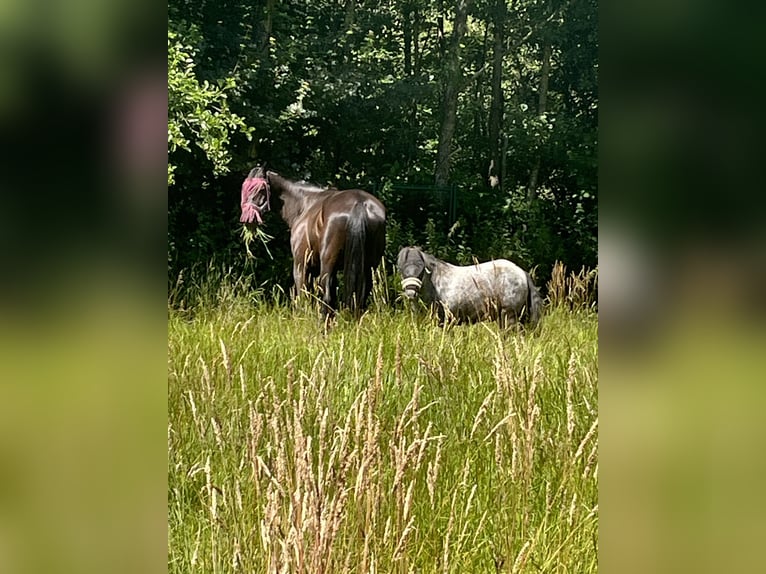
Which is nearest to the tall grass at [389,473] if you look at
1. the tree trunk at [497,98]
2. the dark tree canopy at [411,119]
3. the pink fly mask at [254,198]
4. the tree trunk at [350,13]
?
the pink fly mask at [254,198]

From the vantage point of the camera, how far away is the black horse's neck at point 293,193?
211 inches

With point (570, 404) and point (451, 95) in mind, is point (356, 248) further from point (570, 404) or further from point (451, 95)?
point (451, 95)

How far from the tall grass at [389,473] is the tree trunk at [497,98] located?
332 inches

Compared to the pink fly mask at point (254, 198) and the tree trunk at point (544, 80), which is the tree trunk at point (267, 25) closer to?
the pink fly mask at point (254, 198)

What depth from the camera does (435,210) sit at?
925cm

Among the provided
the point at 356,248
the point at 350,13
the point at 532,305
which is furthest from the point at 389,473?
the point at 350,13

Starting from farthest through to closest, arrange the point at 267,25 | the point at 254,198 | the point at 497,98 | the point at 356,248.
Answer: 1. the point at 497,98
2. the point at 267,25
3. the point at 254,198
4. the point at 356,248

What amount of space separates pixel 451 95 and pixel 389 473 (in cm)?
937

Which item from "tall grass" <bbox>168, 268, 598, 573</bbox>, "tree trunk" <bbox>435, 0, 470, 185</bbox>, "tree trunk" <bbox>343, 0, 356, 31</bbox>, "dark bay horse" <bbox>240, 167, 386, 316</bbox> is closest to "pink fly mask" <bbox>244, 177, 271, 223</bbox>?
"dark bay horse" <bbox>240, 167, 386, 316</bbox>

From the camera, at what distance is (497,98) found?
1091 centimetres

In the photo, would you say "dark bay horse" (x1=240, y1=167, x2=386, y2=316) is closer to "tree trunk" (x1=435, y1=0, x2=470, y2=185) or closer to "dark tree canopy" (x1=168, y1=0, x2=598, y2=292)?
"dark tree canopy" (x1=168, y1=0, x2=598, y2=292)

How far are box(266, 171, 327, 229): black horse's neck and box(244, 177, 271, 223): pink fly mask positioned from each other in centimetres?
8
